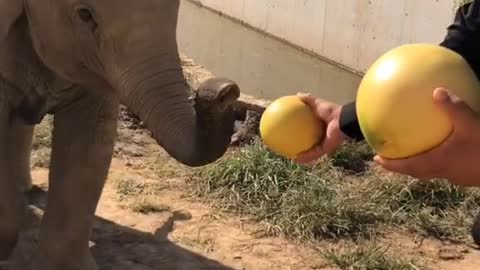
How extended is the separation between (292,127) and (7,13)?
1108 mm

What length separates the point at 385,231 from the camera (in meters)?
4.65

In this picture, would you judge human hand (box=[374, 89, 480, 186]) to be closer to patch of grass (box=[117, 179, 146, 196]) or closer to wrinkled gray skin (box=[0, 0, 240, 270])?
wrinkled gray skin (box=[0, 0, 240, 270])

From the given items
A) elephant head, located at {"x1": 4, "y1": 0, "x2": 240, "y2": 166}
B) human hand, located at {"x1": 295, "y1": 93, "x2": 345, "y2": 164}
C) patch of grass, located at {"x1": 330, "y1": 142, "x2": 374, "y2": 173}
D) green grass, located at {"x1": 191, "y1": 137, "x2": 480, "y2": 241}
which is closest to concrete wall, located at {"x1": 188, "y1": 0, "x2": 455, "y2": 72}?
patch of grass, located at {"x1": 330, "y1": 142, "x2": 374, "y2": 173}

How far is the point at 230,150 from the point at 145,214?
31.4 inches

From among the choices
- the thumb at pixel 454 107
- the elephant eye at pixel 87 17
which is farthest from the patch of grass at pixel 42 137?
the thumb at pixel 454 107

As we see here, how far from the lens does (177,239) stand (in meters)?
4.47

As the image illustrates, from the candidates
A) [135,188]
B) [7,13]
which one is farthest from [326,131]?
[135,188]

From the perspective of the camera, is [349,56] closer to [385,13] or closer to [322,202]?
[385,13]

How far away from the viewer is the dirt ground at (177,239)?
4.26 m

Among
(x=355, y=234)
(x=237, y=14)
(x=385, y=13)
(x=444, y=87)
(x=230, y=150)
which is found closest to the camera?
(x=444, y=87)

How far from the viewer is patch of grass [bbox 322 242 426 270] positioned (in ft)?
13.8

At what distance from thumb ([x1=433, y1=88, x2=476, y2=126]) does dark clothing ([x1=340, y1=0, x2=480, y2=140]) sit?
324mm

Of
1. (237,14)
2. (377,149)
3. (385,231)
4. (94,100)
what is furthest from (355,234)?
(237,14)

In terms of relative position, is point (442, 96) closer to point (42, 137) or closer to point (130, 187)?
point (130, 187)
